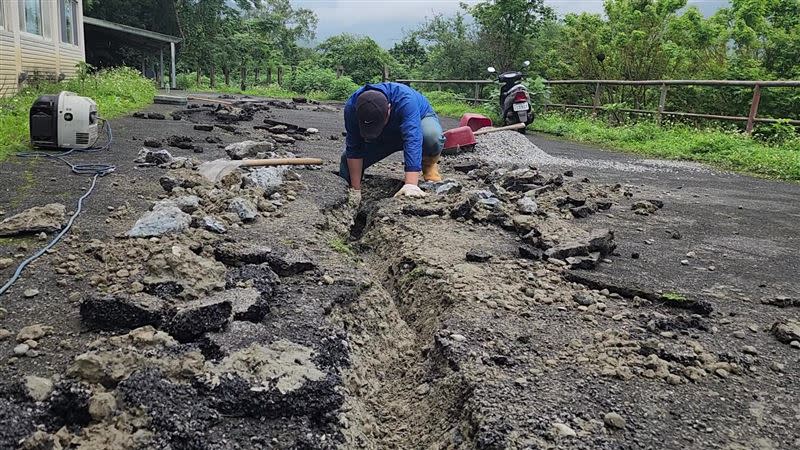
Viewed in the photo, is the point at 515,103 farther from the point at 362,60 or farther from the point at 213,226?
the point at 362,60

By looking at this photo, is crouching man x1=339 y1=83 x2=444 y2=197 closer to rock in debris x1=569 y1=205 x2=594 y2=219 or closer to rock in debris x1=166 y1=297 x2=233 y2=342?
rock in debris x1=569 y1=205 x2=594 y2=219

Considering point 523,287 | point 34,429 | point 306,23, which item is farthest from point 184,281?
point 306,23

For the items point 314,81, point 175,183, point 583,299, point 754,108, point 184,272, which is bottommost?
point 583,299

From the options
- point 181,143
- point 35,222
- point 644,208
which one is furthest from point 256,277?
point 181,143

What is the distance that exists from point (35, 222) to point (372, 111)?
8.28 feet

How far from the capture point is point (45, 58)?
532 inches

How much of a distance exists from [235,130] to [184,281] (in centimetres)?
672

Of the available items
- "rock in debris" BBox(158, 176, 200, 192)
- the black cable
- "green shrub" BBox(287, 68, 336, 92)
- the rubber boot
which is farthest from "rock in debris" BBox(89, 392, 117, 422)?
"green shrub" BBox(287, 68, 336, 92)

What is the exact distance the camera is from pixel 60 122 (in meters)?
6.21

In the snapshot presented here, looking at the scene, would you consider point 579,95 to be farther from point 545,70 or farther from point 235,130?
point 235,130

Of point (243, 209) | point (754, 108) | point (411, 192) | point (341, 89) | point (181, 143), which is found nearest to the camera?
point (243, 209)

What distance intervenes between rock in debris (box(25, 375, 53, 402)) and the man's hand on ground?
344cm

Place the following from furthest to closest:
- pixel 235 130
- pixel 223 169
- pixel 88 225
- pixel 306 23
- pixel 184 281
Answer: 1. pixel 306 23
2. pixel 235 130
3. pixel 223 169
4. pixel 88 225
5. pixel 184 281

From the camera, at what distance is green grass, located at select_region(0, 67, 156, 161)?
21.7 ft
